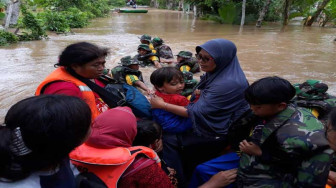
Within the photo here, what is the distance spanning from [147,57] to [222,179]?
4.36m

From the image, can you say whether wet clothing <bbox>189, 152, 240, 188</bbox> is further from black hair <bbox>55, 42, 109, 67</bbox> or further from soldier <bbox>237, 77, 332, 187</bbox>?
black hair <bbox>55, 42, 109, 67</bbox>

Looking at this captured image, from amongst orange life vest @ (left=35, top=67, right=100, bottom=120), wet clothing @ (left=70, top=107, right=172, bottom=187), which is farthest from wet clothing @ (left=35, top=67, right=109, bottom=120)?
wet clothing @ (left=70, top=107, right=172, bottom=187)

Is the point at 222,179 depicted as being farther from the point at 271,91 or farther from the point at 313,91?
the point at 313,91

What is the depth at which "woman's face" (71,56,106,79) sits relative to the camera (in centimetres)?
221

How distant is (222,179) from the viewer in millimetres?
1908

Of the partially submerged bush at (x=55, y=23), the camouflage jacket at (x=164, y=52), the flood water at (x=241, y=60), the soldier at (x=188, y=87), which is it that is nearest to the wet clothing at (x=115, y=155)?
the soldier at (x=188, y=87)

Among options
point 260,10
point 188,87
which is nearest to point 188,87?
point 188,87

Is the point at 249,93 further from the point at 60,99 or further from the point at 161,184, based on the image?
the point at 60,99

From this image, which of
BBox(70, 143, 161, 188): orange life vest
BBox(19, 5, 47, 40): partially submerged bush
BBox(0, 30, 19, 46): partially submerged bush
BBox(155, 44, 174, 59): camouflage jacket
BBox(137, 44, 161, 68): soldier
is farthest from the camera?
BBox(19, 5, 47, 40): partially submerged bush

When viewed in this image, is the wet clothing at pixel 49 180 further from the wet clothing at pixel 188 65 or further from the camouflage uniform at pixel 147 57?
the camouflage uniform at pixel 147 57

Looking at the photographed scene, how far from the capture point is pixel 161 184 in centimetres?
156

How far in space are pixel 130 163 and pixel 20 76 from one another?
4.72 m

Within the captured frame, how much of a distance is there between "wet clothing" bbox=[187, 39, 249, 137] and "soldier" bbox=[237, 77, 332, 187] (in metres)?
0.43

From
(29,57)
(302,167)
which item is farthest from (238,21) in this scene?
(302,167)
